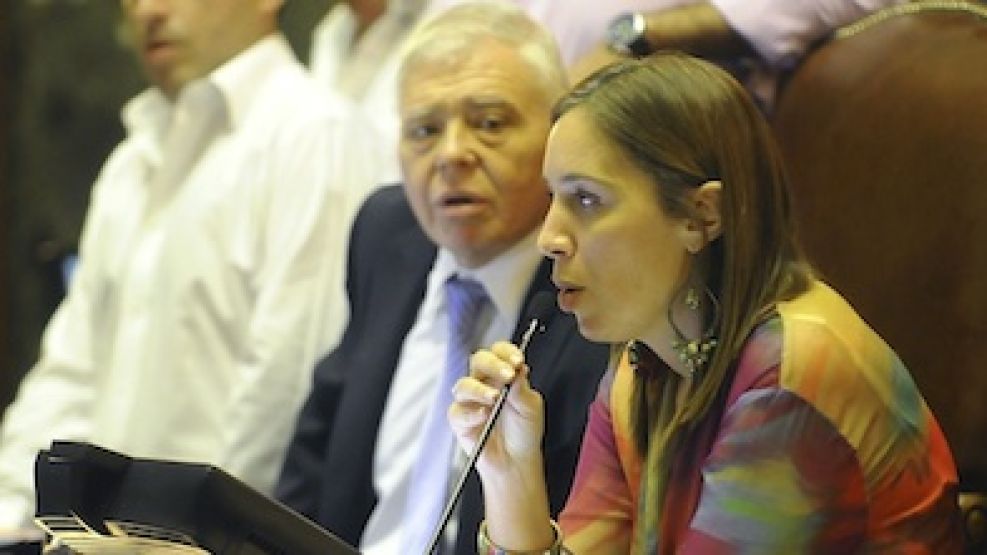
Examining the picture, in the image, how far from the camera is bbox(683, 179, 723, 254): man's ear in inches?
50.6

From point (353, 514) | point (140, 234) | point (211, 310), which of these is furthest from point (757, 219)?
point (140, 234)

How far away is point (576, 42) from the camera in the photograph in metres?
2.07

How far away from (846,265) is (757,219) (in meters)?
0.45

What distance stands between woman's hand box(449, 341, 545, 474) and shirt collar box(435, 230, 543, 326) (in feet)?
1.39

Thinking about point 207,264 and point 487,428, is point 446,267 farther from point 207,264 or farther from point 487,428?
Answer: point 487,428

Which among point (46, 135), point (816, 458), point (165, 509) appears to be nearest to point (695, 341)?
point (816, 458)

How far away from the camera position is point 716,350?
129 cm

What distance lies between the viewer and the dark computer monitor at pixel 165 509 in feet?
3.88

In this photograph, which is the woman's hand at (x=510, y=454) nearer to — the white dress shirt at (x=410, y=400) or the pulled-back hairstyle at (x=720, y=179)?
the pulled-back hairstyle at (x=720, y=179)

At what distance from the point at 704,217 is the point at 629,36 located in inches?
21.9

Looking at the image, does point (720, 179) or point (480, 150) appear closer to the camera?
point (720, 179)

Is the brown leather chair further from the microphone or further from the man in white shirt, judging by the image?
the man in white shirt

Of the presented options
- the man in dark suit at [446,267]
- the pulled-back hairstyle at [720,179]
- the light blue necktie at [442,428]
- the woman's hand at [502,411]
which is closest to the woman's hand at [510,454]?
the woman's hand at [502,411]

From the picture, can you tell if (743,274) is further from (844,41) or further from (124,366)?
(124,366)
